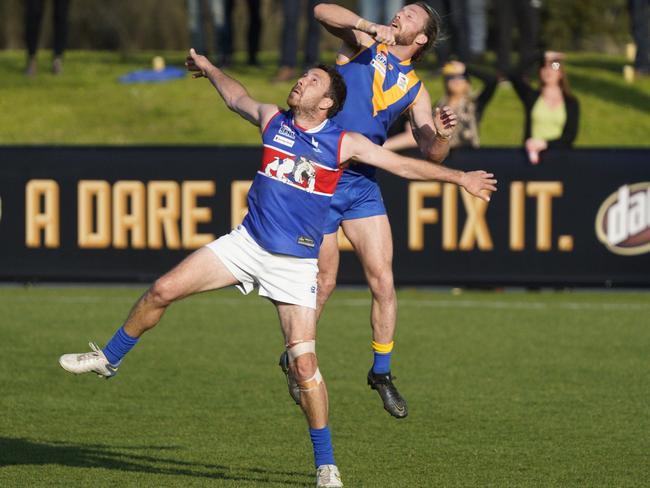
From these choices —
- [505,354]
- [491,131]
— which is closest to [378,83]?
[505,354]

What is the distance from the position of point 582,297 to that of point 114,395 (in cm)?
729

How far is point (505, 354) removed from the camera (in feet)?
43.2

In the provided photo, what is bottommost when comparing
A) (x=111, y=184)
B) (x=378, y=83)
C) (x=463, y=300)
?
(x=463, y=300)

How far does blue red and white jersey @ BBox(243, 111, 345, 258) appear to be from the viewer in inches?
322

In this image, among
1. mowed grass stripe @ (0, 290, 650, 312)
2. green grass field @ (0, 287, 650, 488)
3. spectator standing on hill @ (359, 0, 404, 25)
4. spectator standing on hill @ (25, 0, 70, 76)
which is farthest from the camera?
spectator standing on hill @ (25, 0, 70, 76)

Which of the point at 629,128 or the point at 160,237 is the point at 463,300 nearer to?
the point at 160,237

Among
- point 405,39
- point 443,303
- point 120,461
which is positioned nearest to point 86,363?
point 120,461

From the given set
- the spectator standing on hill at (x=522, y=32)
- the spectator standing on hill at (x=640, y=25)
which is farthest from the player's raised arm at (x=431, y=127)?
the spectator standing on hill at (x=640, y=25)

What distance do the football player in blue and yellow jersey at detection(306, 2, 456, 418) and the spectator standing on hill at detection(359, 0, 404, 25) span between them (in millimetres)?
10744

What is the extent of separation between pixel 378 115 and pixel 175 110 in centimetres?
1389

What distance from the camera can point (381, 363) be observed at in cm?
979

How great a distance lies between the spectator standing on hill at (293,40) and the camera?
20.8 metres

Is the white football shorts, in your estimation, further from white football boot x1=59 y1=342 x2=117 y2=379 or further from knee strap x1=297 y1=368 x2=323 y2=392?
white football boot x1=59 y1=342 x2=117 y2=379

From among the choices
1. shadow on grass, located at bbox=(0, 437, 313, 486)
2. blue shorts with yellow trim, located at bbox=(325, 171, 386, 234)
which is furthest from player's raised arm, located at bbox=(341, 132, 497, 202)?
shadow on grass, located at bbox=(0, 437, 313, 486)
